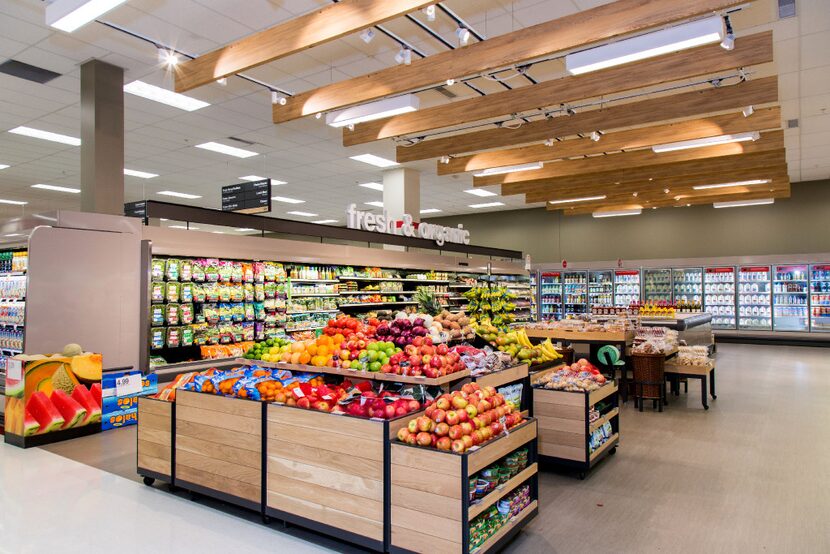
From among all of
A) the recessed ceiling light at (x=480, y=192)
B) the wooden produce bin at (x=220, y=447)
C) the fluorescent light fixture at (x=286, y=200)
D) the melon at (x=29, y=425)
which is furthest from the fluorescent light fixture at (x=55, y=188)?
the wooden produce bin at (x=220, y=447)

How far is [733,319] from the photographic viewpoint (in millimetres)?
14203

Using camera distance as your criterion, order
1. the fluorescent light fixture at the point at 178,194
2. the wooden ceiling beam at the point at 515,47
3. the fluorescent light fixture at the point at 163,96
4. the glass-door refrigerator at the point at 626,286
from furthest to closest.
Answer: the glass-door refrigerator at the point at 626,286
the fluorescent light fixture at the point at 178,194
the fluorescent light fixture at the point at 163,96
the wooden ceiling beam at the point at 515,47

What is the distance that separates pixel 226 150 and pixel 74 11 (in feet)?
20.2

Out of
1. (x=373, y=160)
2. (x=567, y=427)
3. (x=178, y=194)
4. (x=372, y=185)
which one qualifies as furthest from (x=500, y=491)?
(x=178, y=194)

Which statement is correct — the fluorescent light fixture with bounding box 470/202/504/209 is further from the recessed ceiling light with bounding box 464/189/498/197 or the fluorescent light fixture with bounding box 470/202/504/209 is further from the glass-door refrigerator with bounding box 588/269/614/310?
the glass-door refrigerator with bounding box 588/269/614/310

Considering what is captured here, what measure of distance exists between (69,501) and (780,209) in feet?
52.8

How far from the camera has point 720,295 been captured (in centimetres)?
1442

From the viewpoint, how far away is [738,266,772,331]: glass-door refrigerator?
13773 mm

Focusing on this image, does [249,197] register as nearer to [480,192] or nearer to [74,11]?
[74,11]

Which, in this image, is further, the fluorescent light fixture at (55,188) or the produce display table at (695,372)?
the fluorescent light fixture at (55,188)

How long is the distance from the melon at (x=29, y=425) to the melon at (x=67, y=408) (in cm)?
22

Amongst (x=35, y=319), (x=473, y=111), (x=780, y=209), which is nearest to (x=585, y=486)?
(x=473, y=111)

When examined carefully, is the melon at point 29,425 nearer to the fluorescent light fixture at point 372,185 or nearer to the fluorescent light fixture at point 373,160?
the fluorescent light fixture at point 373,160

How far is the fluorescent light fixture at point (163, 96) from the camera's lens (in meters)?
7.07
